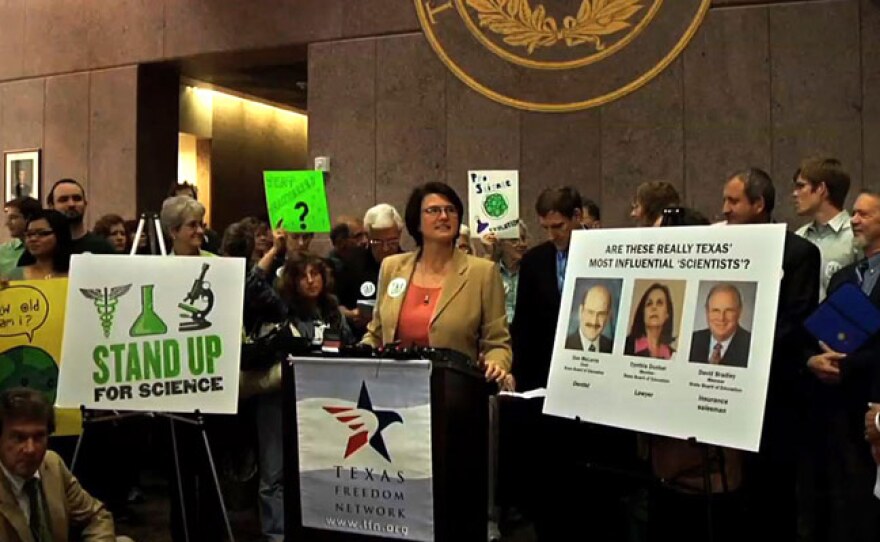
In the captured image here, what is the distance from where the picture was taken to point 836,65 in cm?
609

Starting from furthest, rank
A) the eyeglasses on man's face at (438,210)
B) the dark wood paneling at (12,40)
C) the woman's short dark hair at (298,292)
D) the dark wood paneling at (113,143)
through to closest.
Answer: the dark wood paneling at (12,40), the dark wood paneling at (113,143), the woman's short dark hair at (298,292), the eyeglasses on man's face at (438,210)

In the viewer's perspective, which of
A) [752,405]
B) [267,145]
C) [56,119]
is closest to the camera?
[752,405]

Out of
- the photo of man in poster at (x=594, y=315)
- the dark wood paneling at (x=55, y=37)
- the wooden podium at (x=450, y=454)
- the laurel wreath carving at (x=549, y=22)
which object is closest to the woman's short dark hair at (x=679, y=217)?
the photo of man in poster at (x=594, y=315)

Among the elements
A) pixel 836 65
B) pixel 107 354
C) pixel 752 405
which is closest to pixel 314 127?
pixel 836 65

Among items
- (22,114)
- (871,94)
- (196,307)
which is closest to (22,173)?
(22,114)

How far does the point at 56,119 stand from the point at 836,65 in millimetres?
7244

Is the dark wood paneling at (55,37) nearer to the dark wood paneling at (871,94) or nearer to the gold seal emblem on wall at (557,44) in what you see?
the gold seal emblem on wall at (557,44)

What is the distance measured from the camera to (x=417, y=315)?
A: 3037 mm

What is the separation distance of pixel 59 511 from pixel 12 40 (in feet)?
25.6

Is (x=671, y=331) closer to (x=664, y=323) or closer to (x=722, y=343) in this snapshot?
(x=664, y=323)

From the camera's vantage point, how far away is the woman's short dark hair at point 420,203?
3084 millimetres

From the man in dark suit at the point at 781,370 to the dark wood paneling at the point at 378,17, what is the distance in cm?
461

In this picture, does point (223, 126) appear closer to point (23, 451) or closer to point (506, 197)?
point (506, 197)

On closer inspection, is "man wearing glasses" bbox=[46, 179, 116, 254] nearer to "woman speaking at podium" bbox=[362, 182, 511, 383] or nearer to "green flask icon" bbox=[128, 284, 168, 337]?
"green flask icon" bbox=[128, 284, 168, 337]
